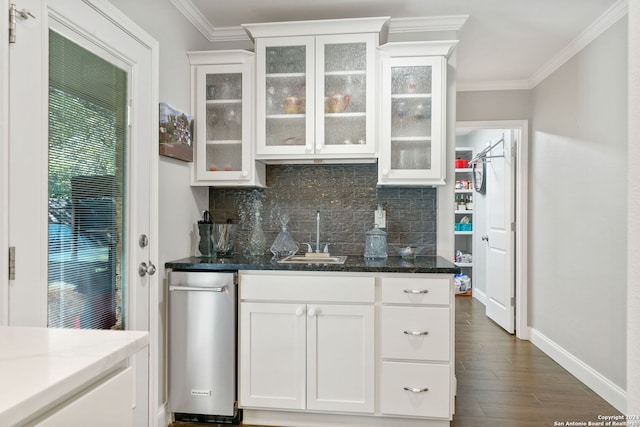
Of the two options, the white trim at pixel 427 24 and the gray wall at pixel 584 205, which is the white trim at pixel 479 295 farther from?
the white trim at pixel 427 24

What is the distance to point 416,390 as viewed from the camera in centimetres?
221

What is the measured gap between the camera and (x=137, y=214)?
2.07 meters

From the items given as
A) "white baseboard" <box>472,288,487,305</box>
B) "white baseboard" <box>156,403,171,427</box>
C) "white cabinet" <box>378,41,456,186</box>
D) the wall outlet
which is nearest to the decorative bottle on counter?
the wall outlet

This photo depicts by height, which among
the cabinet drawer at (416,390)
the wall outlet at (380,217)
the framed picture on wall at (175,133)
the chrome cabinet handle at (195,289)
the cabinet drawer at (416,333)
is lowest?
the cabinet drawer at (416,390)

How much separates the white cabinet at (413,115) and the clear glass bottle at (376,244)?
371 millimetres

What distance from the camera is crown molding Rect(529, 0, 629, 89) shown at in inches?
102

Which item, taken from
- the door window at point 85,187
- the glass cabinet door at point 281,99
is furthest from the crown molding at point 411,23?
the door window at point 85,187

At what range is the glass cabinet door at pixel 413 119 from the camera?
2.51m

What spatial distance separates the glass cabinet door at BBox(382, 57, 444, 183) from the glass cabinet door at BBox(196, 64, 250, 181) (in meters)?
0.97

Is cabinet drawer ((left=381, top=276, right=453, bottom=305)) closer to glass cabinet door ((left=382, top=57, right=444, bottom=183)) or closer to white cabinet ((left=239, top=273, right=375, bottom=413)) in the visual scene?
white cabinet ((left=239, top=273, right=375, bottom=413))

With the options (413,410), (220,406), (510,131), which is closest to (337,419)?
(413,410)

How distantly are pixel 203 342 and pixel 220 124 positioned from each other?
1.39 meters

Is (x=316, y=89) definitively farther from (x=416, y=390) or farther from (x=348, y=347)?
(x=416, y=390)

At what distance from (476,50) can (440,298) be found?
2.23 metres
